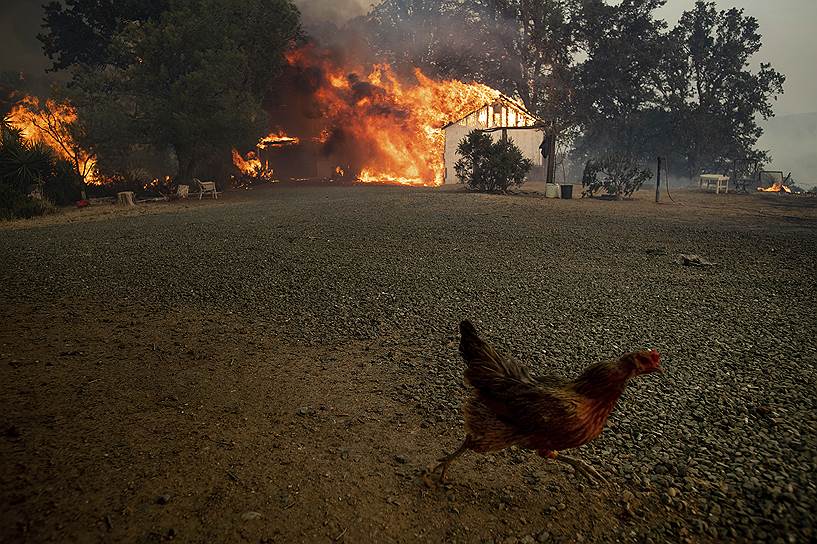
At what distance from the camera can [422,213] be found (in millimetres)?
17906

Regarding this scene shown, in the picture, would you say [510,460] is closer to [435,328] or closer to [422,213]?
[435,328]

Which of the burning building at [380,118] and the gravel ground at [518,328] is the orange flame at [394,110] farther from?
the gravel ground at [518,328]

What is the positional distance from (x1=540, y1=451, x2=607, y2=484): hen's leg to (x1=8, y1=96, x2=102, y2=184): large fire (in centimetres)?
2909

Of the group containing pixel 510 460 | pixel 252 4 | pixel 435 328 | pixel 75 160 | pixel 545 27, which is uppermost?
pixel 545 27

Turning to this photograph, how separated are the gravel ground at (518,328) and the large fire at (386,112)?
24.1m

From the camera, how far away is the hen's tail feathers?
127 inches

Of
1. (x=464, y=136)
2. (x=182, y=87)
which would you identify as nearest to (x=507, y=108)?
(x=464, y=136)

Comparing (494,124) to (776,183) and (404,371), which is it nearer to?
(776,183)

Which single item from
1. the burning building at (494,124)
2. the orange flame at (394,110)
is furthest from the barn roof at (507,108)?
the orange flame at (394,110)

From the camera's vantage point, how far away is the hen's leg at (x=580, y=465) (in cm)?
323

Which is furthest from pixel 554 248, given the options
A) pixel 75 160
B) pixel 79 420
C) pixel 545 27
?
pixel 545 27

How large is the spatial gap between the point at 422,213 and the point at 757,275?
1113 centimetres

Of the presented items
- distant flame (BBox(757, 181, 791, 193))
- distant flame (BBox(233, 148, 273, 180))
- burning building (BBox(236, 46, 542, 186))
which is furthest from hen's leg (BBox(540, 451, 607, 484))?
distant flame (BBox(757, 181, 791, 193))

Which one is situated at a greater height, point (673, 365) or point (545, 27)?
point (545, 27)
